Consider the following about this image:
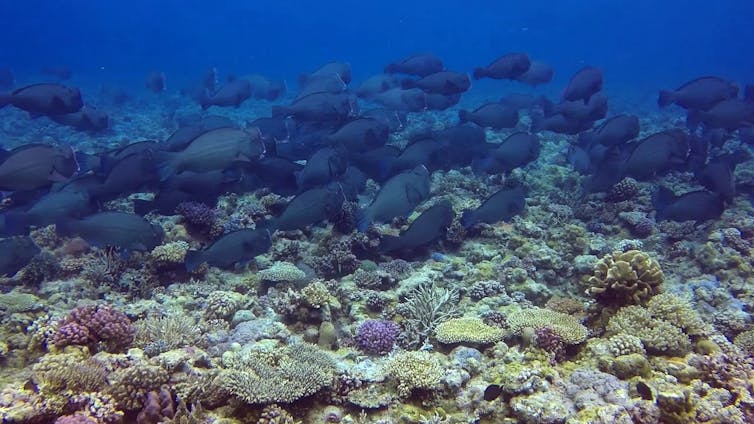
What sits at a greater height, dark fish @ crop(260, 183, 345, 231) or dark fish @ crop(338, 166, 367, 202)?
dark fish @ crop(338, 166, 367, 202)

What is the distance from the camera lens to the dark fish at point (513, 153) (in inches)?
375

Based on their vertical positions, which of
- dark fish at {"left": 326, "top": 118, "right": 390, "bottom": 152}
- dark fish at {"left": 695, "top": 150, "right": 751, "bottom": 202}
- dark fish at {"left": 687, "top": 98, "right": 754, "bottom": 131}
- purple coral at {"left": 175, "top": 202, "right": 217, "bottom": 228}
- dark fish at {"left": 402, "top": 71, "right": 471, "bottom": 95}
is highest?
dark fish at {"left": 687, "top": 98, "right": 754, "bottom": 131}

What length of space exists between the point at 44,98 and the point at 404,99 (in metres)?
9.18

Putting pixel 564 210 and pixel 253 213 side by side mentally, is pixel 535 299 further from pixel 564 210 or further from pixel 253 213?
pixel 253 213

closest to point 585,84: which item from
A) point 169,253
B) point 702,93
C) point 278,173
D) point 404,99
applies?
point 702,93

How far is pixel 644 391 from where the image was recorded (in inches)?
163

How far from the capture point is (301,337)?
5520mm

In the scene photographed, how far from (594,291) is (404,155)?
5009mm

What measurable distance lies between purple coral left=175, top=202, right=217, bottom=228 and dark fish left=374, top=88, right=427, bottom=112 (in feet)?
25.9

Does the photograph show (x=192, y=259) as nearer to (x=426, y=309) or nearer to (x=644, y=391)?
(x=426, y=309)

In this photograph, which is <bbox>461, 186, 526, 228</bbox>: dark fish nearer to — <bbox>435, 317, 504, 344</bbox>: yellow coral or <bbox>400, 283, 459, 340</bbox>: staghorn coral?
<bbox>400, 283, 459, 340</bbox>: staghorn coral

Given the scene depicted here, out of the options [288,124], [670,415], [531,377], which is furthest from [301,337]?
[288,124]

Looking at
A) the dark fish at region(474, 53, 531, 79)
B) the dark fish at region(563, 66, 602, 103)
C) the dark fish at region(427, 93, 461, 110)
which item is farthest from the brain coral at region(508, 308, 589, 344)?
the dark fish at region(427, 93, 461, 110)

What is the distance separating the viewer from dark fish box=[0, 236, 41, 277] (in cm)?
629
